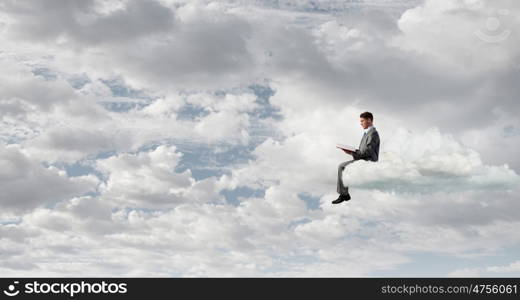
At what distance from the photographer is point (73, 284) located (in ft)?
106

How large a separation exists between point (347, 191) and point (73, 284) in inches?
926

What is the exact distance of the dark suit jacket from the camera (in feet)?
76.4

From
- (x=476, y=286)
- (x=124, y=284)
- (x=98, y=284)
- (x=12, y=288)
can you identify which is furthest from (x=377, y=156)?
(x=12, y=288)

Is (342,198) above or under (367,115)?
under

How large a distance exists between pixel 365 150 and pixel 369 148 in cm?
25

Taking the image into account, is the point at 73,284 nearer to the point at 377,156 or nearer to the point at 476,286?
the point at 377,156

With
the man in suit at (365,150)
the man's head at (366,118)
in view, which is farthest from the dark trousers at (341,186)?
the man's head at (366,118)

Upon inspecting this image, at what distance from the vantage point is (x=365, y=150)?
23.3 metres

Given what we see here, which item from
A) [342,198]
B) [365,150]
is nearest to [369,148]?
[365,150]

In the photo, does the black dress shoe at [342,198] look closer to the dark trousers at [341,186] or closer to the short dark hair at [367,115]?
the dark trousers at [341,186]

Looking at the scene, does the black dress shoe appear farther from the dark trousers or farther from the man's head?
the man's head

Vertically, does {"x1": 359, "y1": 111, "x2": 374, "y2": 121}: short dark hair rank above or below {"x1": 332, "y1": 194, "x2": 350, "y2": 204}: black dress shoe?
above

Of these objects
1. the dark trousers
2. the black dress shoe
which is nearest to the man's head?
the dark trousers

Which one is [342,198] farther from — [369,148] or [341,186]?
[369,148]
